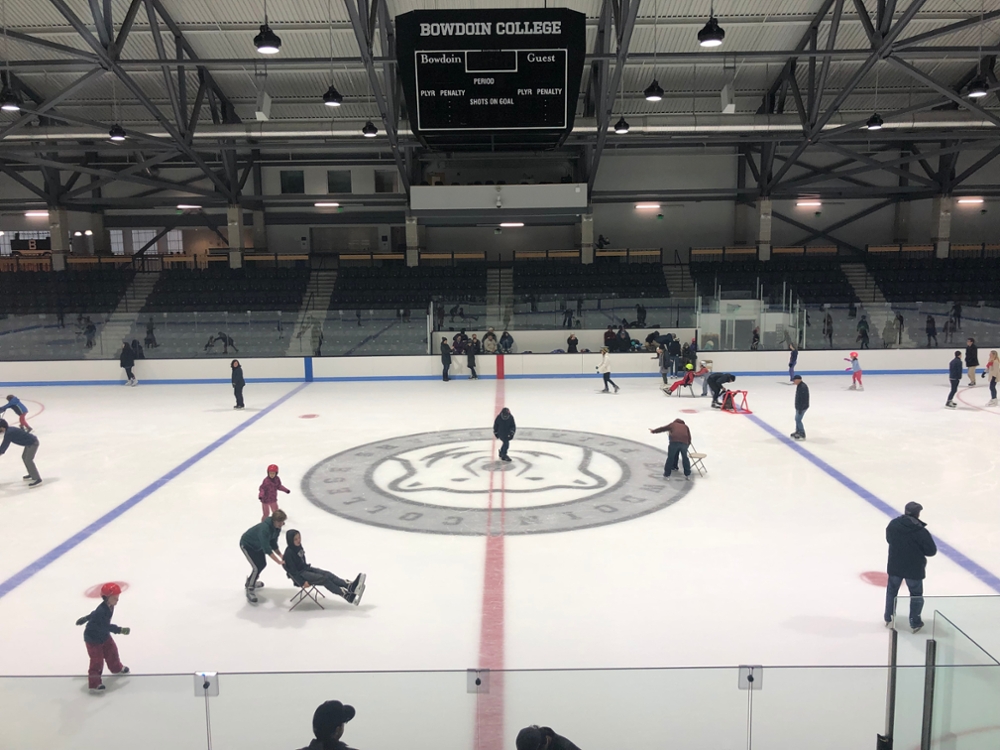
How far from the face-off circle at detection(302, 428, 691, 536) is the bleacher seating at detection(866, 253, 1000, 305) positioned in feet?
70.1

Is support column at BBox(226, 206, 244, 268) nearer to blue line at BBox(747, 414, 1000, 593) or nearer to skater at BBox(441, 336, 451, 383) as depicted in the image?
skater at BBox(441, 336, 451, 383)

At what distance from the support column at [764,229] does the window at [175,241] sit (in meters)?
27.6

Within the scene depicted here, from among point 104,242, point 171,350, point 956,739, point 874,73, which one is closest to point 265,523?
point 956,739

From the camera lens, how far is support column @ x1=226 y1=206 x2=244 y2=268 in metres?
31.9

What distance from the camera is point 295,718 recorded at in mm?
4012

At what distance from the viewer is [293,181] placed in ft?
113

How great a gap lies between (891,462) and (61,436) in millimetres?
15730

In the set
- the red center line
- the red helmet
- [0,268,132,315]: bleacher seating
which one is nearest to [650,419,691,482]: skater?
the red center line

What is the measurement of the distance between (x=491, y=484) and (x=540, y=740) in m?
8.00

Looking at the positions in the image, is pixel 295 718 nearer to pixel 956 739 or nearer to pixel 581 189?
pixel 956 739

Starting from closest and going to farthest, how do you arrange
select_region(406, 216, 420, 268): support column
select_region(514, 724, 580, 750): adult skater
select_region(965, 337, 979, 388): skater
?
select_region(514, 724, 580, 750): adult skater < select_region(965, 337, 979, 388): skater < select_region(406, 216, 420, 268): support column

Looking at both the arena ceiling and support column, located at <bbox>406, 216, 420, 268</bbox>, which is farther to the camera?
support column, located at <bbox>406, 216, 420, 268</bbox>

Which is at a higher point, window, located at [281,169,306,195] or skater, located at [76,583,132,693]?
window, located at [281,169,306,195]

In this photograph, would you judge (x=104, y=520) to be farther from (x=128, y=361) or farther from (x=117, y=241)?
(x=117, y=241)
